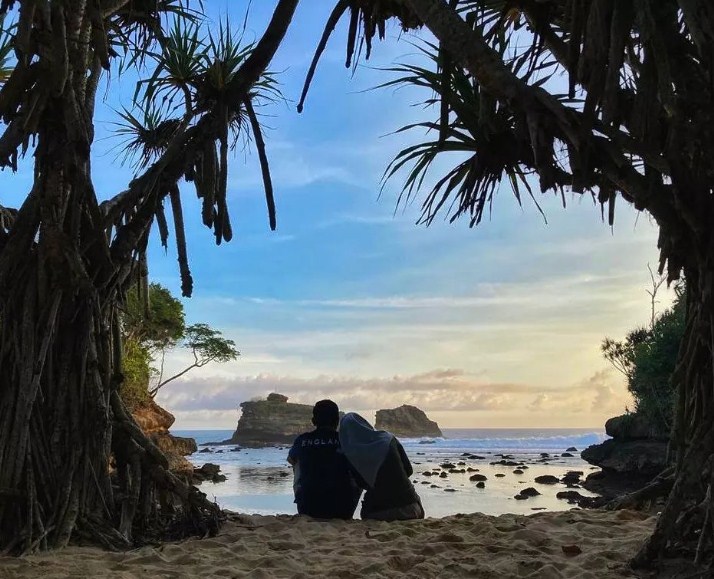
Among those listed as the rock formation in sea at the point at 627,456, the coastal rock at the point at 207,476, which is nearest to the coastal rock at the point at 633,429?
the rock formation in sea at the point at 627,456

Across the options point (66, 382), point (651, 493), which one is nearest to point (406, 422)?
point (651, 493)

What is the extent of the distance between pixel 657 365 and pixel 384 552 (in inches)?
479

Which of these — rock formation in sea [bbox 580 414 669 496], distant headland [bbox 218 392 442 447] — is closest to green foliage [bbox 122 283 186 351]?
rock formation in sea [bbox 580 414 669 496]

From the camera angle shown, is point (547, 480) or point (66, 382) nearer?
point (66, 382)

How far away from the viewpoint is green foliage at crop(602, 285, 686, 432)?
43.9ft

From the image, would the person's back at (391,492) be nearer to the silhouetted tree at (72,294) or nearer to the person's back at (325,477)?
the person's back at (325,477)

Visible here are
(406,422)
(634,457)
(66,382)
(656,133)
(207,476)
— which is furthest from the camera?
(406,422)

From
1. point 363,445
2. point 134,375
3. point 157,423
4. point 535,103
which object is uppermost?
point 535,103

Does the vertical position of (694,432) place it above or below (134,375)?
below

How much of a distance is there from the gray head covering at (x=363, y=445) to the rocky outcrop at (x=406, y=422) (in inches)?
1946

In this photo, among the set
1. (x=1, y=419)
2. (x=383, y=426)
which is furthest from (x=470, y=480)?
(x=383, y=426)

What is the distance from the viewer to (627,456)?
13711mm

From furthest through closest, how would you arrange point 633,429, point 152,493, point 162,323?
point 162,323 < point 633,429 < point 152,493

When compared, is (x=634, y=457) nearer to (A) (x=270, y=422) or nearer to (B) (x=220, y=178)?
(B) (x=220, y=178)
